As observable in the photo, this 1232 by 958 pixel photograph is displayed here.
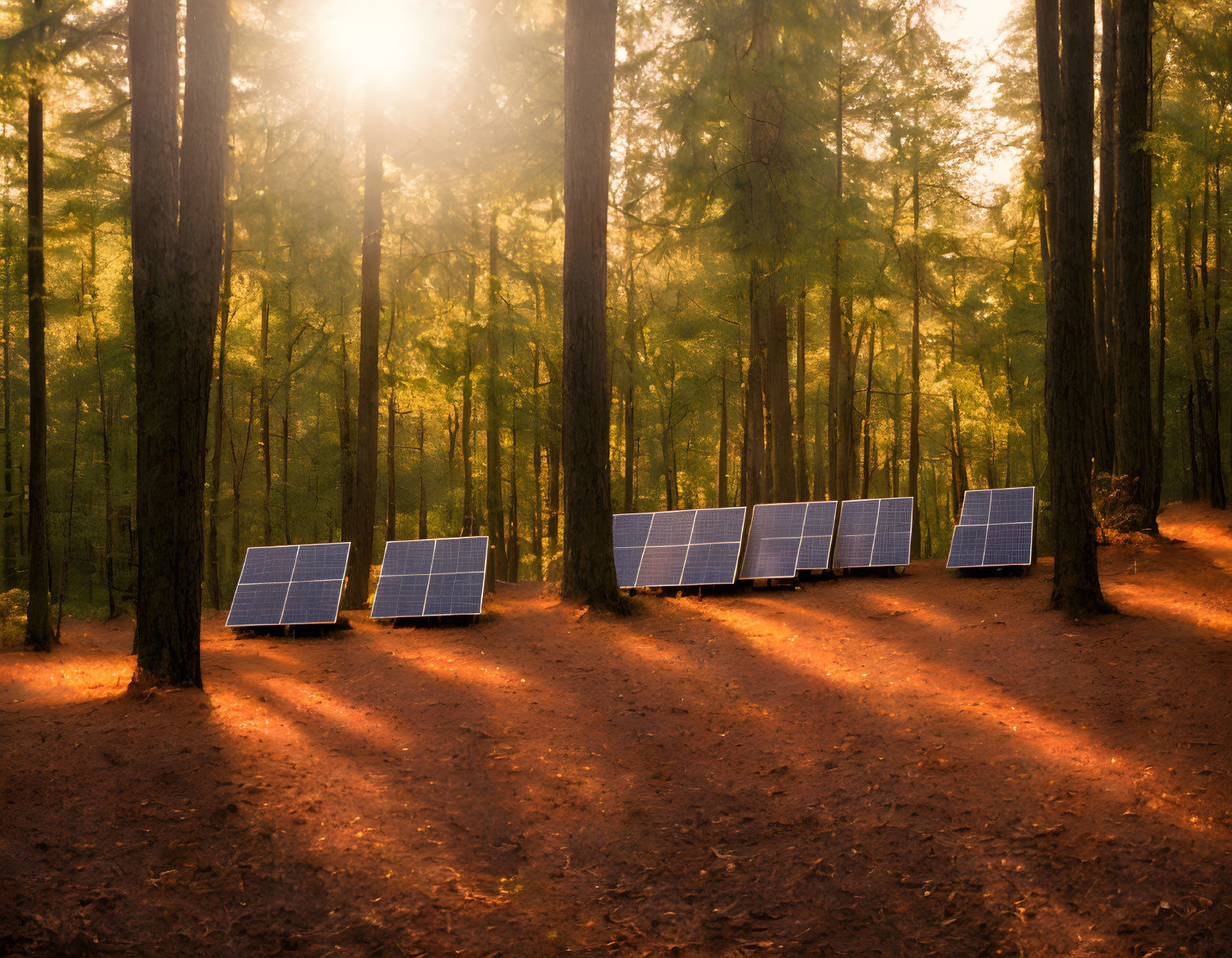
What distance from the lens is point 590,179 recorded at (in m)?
11.2

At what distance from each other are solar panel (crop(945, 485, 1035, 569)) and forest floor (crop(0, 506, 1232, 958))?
9.18ft

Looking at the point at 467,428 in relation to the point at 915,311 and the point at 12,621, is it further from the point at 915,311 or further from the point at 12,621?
the point at 915,311

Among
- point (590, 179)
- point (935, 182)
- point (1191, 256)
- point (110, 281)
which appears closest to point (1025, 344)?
point (1191, 256)

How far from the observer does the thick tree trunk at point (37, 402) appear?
508 inches

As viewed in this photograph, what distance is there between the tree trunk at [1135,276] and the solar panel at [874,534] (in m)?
3.75

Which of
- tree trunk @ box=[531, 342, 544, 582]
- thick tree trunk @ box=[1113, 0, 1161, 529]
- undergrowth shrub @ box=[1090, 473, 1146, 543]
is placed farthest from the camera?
Result: tree trunk @ box=[531, 342, 544, 582]

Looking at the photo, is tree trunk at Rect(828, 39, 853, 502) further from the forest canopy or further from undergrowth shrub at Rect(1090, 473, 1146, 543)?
undergrowth shrub at Rect(1090, 473, 1146, 543)

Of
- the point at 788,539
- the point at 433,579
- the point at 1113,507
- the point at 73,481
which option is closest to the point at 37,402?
the point at 433,579

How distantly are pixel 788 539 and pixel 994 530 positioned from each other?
10.4 ft

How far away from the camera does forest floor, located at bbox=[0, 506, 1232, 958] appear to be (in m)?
4.18

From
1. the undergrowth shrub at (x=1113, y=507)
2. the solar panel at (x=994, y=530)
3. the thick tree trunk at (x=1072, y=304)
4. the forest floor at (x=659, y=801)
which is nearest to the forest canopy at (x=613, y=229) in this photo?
the undergrowth shrub at (x=1113, y=507)

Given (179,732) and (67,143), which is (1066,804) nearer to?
(179,732)

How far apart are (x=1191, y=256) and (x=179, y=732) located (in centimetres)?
2635

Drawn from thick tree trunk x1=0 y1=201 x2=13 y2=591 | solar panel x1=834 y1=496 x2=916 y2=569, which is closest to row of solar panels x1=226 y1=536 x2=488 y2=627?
solar panel x1=834 y1=496 x2=916 y2=569
